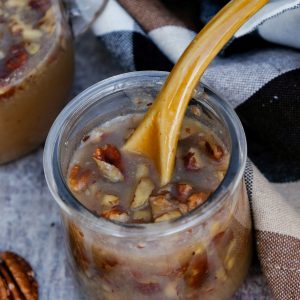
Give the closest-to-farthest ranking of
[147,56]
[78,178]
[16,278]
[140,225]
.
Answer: [140,225] < [78,178] < [16,278] < [147,56]

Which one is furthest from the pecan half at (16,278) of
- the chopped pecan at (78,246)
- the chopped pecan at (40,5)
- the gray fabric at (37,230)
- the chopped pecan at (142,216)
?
the chopped pecan at (40,5)

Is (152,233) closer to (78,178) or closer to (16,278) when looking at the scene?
(78,178)

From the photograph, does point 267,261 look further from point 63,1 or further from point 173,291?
point 63,1

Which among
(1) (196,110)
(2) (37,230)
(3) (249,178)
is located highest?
(1) (196,110)

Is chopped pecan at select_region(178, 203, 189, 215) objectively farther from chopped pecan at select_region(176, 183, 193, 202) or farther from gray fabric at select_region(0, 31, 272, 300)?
gray fabric at select_region(0, 31, 272, 300)

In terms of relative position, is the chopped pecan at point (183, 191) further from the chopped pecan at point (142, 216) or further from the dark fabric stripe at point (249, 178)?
the dark fabric stripe at point (249, 178)

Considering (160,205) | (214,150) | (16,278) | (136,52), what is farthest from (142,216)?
(136,52)

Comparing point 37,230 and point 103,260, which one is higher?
point 103,260
